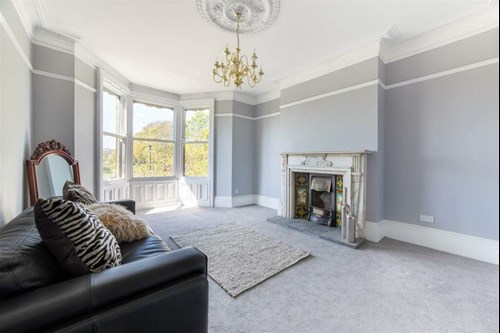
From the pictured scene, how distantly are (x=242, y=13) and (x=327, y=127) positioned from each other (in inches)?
81.4

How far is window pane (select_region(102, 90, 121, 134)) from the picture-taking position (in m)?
3.93

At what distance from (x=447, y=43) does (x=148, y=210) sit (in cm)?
548

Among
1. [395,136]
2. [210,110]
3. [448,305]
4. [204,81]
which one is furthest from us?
[210,110]

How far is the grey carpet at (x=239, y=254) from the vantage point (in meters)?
2.05

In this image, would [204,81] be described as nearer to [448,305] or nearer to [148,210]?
[148,210]

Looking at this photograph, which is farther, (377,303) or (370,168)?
(370,168)

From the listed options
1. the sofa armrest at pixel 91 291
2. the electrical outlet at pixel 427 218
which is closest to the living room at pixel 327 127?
the electrical outlet at pixel 427 218

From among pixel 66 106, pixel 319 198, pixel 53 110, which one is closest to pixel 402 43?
pixel 319 198

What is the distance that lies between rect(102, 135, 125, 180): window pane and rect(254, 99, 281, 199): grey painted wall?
2914mm

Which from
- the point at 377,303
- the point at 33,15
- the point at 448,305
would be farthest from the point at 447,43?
the point at 33,15

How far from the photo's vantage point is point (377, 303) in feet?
5.61

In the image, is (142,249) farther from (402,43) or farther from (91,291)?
(402,43)

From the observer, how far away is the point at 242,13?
94.6 inches

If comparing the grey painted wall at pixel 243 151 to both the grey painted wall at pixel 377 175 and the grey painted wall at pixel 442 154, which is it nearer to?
the grey painted wall at pixel 377 175
